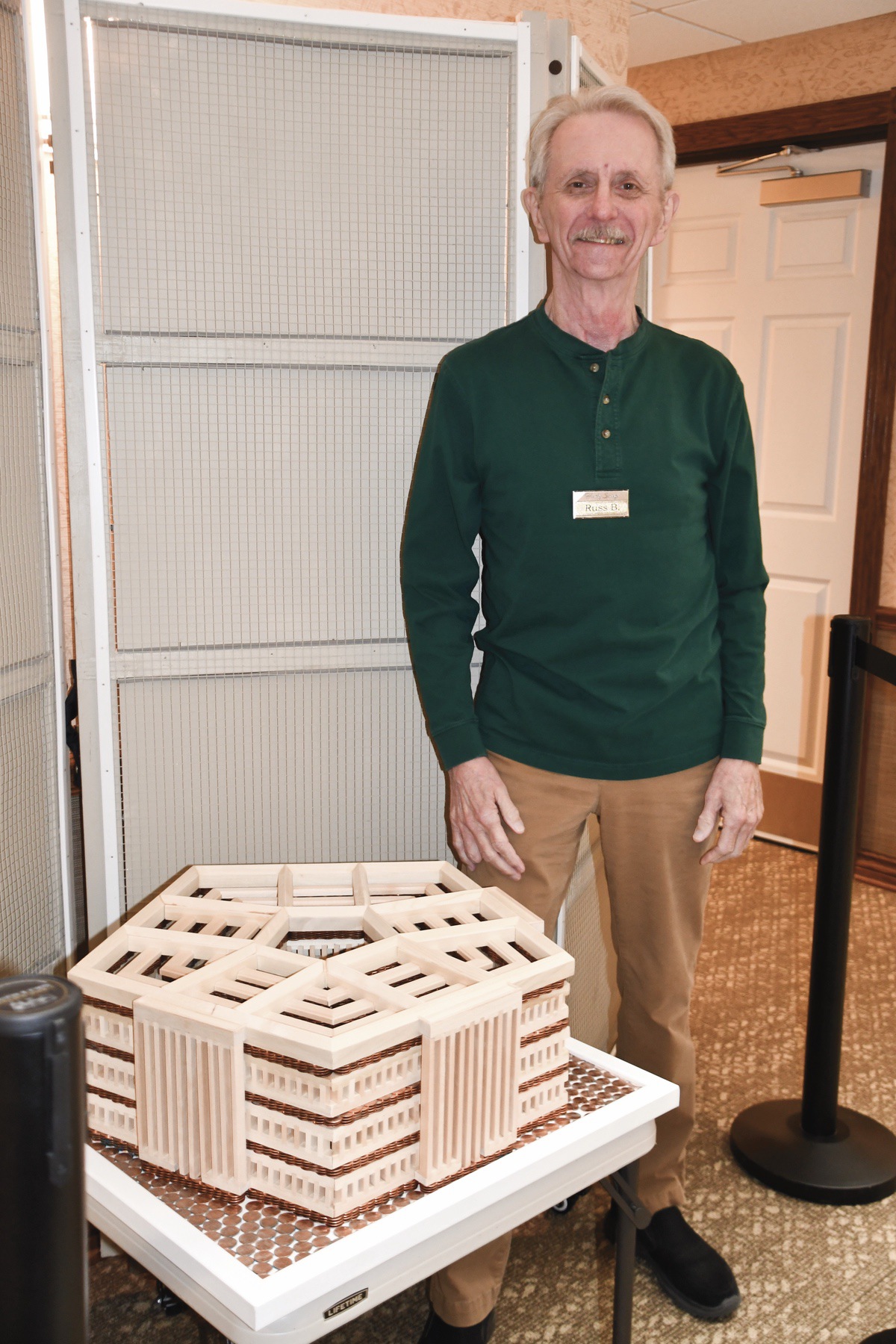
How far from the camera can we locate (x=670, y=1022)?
1.75 m

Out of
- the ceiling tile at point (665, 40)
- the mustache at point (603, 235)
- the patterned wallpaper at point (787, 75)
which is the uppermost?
the ceiling tile at point (665, 40)

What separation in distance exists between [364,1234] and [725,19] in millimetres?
3664

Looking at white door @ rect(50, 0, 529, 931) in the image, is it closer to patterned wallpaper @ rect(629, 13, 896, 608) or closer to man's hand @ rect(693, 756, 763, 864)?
man's hand @ rect(693, 756, 763, 864)

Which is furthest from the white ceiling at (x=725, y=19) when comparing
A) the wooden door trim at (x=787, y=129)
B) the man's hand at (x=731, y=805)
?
the man's hand at (x=731, y=805)

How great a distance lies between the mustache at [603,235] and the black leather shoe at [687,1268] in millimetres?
1509

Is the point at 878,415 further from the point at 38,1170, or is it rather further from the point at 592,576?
the point at 38,1170

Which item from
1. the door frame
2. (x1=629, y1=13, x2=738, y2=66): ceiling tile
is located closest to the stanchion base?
the door frame

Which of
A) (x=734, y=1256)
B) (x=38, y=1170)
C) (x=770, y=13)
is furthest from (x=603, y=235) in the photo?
(x=770, y=13)

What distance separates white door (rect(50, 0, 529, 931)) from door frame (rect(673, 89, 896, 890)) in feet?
6.82

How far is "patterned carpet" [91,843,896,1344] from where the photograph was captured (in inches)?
69.5

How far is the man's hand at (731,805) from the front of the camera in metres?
1.64

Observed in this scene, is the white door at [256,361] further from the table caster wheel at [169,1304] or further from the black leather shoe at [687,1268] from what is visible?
the black leather shoe at [687,1268]

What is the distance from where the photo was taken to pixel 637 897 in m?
1.70

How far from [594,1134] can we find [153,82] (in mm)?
1547
